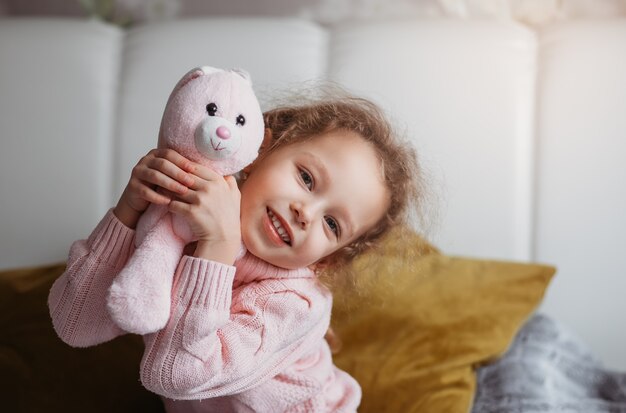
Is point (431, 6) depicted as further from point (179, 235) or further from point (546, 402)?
point (179, 235)

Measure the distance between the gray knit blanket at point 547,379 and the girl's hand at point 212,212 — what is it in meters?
0.63

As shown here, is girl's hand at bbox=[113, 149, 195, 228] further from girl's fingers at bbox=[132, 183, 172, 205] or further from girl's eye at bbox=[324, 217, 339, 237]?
girl's eye at bbox=[324, 217, 339, 237]

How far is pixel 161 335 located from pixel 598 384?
92 cm

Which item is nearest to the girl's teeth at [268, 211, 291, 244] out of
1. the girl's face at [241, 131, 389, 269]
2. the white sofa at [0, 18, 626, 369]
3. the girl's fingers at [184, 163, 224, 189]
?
the girl's face at [241, 131, 389, 269]

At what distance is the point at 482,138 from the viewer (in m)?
1.70

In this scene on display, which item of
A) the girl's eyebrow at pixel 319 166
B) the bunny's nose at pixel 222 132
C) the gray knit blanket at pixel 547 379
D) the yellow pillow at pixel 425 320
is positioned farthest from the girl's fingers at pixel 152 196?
the gray knit blanket at pixel 547 379

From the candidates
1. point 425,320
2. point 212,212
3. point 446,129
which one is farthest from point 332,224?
point 446,129

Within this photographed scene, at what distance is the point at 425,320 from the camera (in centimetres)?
149

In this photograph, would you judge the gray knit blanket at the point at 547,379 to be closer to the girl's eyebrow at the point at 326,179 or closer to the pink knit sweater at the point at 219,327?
the pink knit sweater at the point at 219,327

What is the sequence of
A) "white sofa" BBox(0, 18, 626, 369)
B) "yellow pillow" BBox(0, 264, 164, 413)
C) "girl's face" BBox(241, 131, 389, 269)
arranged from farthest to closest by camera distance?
1. "white sofa" BBox(0, 18, 626, 369)
2. "yellow pillow" BBox(0, 264, 164, 413)
3. "girl's face" BBox(241, 131, 389, 269)

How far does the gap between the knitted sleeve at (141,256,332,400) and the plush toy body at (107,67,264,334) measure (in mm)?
36

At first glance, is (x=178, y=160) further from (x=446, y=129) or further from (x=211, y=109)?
(x=446, y=129)

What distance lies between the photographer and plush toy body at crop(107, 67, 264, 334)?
0.90 meters

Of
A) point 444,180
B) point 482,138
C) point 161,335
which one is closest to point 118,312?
point 161,335
